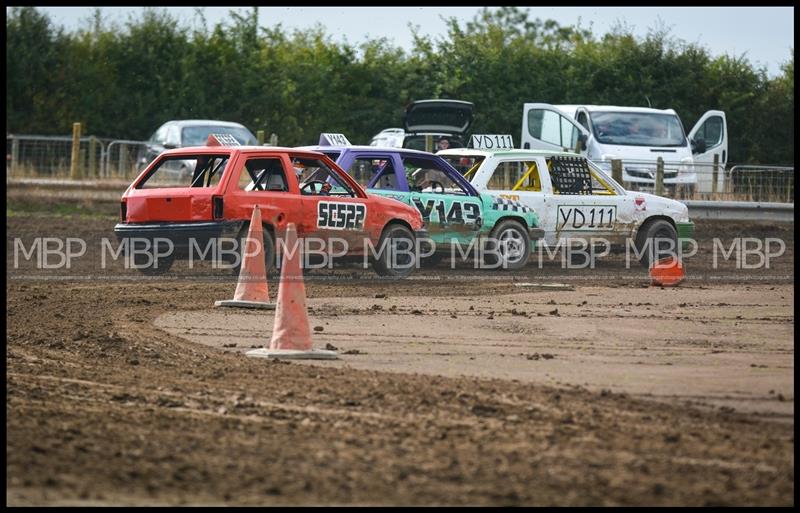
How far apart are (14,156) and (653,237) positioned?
15356 millimetres

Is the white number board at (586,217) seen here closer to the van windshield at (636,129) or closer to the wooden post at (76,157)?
the van windshield at (636,129)

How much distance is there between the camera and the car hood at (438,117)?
88.9 ft

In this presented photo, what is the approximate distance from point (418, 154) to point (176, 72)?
953 inches

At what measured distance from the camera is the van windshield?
92.2 ft

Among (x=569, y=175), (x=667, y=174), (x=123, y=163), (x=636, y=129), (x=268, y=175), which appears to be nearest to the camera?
(x=268, y=175)

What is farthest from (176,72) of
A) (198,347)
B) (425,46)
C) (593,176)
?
(198,347)

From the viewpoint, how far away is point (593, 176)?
63.4 ft

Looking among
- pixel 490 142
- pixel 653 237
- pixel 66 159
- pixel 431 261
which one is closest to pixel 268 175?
pixel 431 261

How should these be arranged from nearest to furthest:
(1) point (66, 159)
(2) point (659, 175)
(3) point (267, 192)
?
(3) point (267, 192), (2) point (659, 175), (1) point (66, 159)

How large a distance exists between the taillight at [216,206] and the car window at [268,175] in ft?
2.52

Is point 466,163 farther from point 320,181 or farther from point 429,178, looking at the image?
point 320,181

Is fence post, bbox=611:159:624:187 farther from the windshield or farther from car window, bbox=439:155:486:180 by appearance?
the windshield

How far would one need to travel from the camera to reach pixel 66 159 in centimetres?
2994

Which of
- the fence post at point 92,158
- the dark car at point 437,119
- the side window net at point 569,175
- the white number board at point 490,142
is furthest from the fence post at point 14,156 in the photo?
the side window net at point 569,175
